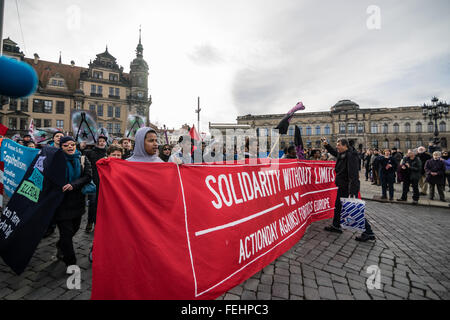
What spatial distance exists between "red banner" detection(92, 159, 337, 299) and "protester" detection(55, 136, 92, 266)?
4.23 feet

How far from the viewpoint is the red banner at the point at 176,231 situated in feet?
6.64

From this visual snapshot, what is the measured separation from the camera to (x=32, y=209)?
2.82 meters

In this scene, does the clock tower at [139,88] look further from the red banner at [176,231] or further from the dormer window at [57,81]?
the red banner at [176,231]

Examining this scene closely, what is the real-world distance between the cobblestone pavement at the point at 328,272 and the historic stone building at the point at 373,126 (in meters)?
53.8

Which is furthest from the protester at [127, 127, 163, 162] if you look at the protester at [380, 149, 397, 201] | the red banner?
the protester at [380, 149, 397, 201]

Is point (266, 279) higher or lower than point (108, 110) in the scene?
lower

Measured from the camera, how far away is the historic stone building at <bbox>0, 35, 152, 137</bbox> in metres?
36.8

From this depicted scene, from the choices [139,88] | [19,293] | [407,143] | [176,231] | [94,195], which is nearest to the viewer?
[176,231]

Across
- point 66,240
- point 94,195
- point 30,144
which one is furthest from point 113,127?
point 66,240

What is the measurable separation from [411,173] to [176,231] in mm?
10023

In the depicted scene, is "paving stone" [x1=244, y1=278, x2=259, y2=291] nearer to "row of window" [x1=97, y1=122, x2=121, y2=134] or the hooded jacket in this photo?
the hooded jacket

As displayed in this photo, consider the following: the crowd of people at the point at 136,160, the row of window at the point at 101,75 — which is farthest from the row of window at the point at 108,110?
the crowd of people at the point at 136,160

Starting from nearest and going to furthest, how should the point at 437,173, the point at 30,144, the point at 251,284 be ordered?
the point at 251,284 < the point at 30,144 < the point at 437,173

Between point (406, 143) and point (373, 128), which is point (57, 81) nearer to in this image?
point (373, 128)
